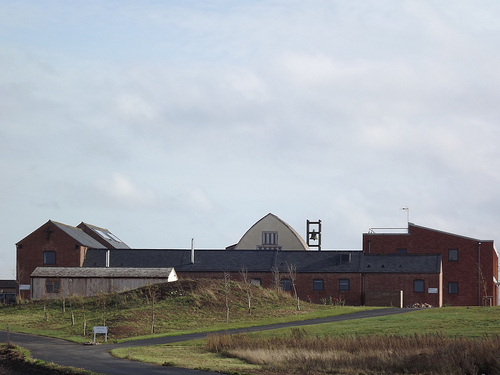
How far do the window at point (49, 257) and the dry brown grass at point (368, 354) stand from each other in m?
41.3

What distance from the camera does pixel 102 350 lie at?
38000 mm

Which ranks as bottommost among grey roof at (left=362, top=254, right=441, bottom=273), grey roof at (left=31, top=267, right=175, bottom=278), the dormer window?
grey roof at (left=31, top=267, right=175, bottom=278)

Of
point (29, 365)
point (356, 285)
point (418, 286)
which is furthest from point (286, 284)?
point (29, 365)

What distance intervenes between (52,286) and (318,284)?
2411 centimetres

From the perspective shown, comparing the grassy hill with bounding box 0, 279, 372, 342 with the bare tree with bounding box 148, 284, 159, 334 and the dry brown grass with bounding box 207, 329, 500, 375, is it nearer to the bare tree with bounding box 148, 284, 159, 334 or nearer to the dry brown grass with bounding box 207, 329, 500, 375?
the bare tree with bounding box 148, 284, 159, 334

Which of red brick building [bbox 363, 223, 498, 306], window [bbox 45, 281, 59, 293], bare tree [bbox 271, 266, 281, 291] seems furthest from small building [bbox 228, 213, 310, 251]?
window [bbox 45, 281, 59, 293]

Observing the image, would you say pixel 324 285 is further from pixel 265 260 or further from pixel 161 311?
pixel 161 311

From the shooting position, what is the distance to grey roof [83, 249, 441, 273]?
2842 inches

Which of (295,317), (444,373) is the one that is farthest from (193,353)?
(295,317)

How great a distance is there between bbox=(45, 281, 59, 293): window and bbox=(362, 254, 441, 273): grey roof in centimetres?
2773

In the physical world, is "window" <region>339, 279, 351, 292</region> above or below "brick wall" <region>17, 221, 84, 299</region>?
below

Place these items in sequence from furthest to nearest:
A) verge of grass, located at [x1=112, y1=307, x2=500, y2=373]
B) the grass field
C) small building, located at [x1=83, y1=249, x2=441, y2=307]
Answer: small building, located at [x1=83, y1=249, x2=441, y2=307] → verge of grass, located at [x1=112, y1=307, x2=500, y2=373] → the grass field

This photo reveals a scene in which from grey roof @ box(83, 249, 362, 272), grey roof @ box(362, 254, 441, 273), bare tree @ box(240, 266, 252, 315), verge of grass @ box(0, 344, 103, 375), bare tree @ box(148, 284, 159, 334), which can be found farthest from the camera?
grey roof @ box(83, 249, 362, 272)

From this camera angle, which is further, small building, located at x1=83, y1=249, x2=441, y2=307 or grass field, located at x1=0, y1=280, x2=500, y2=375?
small building, located at x1=83, y1=249, x2=441, y2=307
